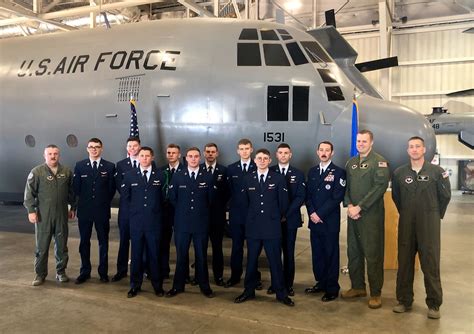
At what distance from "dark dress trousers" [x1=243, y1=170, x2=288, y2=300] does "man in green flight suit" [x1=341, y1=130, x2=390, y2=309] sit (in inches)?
34.7

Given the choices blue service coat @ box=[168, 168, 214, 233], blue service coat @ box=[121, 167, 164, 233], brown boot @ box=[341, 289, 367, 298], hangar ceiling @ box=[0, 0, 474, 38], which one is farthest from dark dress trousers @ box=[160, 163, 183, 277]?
hangar ceiling @ box=[0, 0, 474, 38]

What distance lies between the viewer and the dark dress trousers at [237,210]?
5886mm

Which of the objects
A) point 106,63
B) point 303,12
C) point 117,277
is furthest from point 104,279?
point 303,12

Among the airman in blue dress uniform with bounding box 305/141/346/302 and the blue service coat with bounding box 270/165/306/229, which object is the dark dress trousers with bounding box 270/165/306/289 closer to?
the blue service coat with bounding box 270/165/306/229

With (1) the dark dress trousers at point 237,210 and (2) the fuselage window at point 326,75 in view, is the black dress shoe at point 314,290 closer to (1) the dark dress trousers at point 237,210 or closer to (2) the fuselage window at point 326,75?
(1) the dark dress trousers at point 237,210

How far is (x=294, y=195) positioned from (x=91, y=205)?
2967 millimetres

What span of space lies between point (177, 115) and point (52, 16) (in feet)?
43.8

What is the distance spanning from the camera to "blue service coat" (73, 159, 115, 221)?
6.34 metres

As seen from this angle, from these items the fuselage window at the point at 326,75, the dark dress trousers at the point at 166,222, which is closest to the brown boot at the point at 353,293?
the dark dress trousers at the point at 166,222

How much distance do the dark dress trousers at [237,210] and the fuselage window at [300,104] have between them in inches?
59.4

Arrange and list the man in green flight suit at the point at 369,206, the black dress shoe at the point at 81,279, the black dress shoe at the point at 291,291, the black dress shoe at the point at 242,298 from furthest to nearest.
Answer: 1. the black dress shoe at the point at 81,279
2. the black dress shoe at the point at 291,291
3. the black dress shoe at the point at 242,298
4. the man in green flight suit at the point at 369,206

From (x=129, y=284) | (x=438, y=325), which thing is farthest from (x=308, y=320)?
(x=129, y=284)

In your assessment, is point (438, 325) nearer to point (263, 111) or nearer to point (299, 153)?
point (299, 153)

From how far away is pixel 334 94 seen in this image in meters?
7.30
